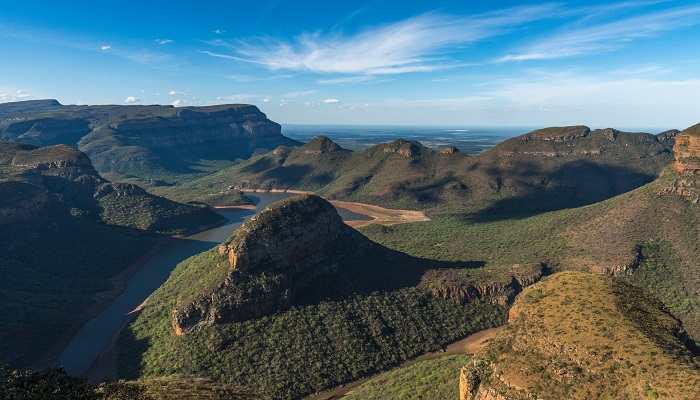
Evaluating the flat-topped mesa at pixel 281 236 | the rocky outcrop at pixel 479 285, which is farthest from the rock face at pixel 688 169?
the flat-topped mesa at pixel 281 236

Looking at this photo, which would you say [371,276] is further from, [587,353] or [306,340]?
[587,353]

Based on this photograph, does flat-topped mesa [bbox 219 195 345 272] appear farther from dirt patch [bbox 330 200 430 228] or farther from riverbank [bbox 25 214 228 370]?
dirt patch [bbox 330 200 430 228]

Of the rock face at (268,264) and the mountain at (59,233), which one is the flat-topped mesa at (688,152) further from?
the mountain at (59,233)

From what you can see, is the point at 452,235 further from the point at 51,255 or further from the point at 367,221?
the point at 51,255

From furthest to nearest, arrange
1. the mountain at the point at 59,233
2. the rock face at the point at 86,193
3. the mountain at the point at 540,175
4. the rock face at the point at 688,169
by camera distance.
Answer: the mountain at the point at 540,175
the rock face at the point at 86,193
the rock face at the point at 688,169
the mountain at the point at 59,233

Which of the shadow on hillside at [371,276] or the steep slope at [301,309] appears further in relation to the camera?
the shadow on hillside at [371,276]

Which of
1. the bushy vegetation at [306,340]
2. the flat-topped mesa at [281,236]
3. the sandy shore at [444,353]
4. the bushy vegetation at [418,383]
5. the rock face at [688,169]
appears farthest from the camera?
the rock face at [688,169]

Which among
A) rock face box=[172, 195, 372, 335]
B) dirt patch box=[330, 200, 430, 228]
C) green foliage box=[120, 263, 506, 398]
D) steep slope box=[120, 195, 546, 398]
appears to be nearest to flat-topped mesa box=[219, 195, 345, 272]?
rock face box=[172, 195, 372, 335]
